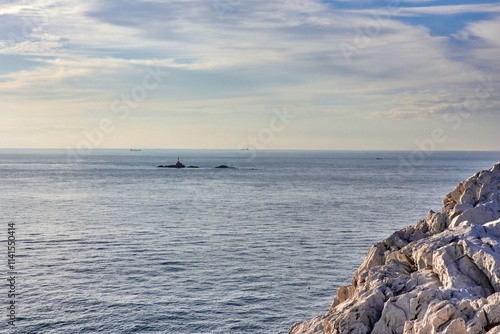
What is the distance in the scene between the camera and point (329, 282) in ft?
137

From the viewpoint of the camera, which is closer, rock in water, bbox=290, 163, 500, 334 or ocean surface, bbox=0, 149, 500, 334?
rock in water, bbox=290, 163, 500, 334

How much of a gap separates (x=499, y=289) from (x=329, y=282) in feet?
83.7

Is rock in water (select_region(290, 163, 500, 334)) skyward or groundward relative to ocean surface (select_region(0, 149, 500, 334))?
skyward

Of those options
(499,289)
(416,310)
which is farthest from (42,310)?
(499,289)

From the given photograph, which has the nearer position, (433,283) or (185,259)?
(433,283)

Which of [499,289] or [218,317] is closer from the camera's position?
[499,289]

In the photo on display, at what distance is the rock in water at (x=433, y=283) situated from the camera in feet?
52.1

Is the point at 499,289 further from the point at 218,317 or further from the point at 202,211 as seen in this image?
the point at 202,211

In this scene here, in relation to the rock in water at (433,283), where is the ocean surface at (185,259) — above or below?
below

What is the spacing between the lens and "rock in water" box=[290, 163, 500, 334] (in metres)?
15.9

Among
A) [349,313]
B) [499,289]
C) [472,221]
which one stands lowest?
[349,313]

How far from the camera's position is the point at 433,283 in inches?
723

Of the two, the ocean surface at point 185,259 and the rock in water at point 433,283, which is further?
the ocean surface at point 185,259

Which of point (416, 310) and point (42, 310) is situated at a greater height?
point (416, 310)
